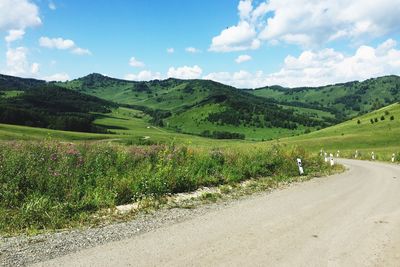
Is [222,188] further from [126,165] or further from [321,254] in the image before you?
[321,254]

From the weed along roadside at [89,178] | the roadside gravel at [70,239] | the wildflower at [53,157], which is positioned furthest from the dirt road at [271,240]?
the wildflower at [53,157]

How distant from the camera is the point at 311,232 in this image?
31.7 feet

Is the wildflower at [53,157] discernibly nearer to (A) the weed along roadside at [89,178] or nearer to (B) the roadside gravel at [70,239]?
(A) the weed along roadside at [89,178]

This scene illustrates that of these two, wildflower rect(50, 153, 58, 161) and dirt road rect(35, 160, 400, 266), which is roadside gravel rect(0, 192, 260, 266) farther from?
wildflower rect(50, 153, 58, 161)

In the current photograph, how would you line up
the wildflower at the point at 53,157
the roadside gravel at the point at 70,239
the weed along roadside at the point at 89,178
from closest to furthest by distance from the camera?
the roadside gravel at the point at 70,239, the weed along roadside at the point at 89,178, the wildflower at the point at 53,157

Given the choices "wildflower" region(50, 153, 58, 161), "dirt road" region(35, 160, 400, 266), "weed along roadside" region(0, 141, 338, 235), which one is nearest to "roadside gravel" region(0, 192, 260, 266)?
"dirt road" region(35, 160, 400, 266)

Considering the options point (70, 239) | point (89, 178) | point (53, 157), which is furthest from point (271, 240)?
point (53, 157)

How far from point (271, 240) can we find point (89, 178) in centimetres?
657

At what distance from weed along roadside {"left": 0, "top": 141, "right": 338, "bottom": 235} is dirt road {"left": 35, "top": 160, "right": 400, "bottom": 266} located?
234 cm

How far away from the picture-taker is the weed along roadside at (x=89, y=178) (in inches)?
398

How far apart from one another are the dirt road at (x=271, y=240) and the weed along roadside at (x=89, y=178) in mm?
2345

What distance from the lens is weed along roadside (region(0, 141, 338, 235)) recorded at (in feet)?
33.2

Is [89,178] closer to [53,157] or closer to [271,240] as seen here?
[53,157]

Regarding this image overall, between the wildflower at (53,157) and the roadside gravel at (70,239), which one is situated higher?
the wildflower at (53,157)
